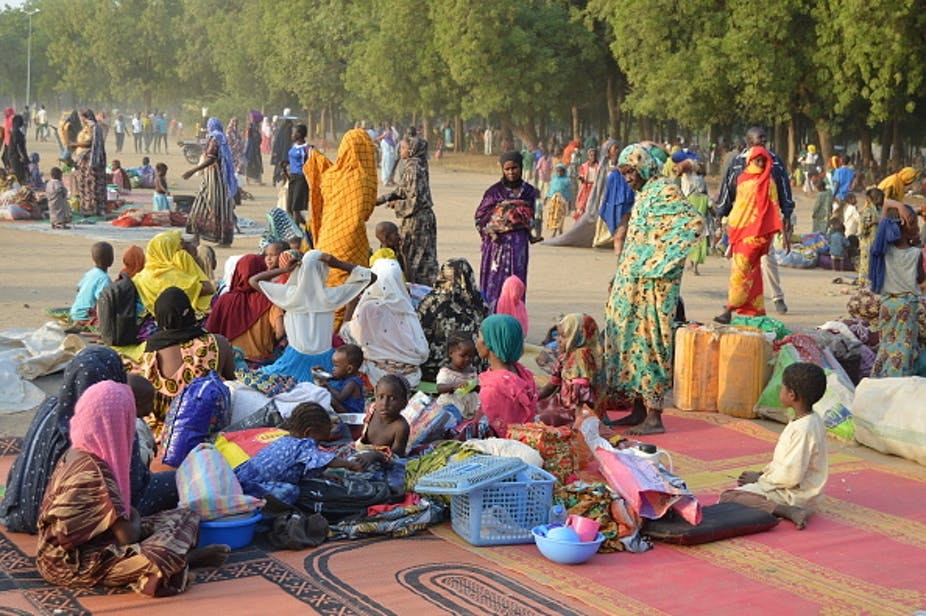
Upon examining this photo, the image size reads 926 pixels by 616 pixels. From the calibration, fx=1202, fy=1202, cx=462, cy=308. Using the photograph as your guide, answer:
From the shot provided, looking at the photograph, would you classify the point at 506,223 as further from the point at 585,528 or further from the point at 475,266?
the point at 475,266

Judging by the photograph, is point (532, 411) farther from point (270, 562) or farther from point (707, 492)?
point (270, 562)

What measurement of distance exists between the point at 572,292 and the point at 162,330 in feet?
22.8

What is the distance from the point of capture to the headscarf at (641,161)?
7.73 metres

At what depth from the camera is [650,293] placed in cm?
768

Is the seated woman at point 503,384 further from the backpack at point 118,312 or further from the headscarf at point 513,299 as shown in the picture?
the backpack at point 118,312

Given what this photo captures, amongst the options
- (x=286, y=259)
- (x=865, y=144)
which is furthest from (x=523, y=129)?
(x=286, y=259)

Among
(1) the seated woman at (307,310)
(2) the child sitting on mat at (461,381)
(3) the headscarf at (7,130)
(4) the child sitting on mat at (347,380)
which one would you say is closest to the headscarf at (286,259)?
(1) the seated woman at (307,310)

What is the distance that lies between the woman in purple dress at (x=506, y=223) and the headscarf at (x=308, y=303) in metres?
2.10

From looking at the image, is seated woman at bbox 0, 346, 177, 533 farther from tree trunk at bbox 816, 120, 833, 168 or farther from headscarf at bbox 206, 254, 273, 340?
tree trunk at bbox 816, 120, 833, 168

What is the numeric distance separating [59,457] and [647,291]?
3978 millimetres

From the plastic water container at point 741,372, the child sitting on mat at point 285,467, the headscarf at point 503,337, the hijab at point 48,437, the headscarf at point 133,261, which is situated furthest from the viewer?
the headscarf at point 133,261

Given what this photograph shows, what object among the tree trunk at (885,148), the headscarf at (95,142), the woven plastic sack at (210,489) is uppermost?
the tree trunk at (885,148)

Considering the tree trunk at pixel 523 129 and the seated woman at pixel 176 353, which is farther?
the tree trunk at pixel 523 129

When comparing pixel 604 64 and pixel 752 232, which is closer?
pixel 752 232
